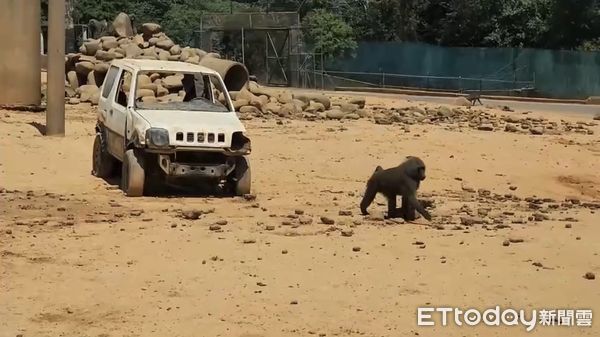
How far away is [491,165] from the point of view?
1845 centimetres

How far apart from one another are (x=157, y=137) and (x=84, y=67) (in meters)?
15.7

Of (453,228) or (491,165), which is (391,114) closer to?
(491,165)

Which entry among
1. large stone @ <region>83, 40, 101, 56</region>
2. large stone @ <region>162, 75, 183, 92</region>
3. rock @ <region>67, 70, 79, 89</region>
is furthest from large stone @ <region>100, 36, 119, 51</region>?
large stone @ <region>162, 75, 183, 92</region>

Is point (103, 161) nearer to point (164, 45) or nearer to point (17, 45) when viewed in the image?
point (17, 45)

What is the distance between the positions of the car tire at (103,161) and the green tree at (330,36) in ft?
116

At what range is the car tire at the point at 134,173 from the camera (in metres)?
13.2

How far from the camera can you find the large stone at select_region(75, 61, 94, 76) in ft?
91.6

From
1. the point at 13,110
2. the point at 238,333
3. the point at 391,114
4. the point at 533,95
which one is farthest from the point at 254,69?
the point at 238,333

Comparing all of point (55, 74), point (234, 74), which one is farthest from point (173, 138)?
point (234, 74)

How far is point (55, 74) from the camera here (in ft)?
63.8

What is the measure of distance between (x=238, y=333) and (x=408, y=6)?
4951 cm

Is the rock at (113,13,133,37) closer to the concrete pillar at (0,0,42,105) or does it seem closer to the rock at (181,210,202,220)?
the concrete pillar at (0,0,42,105)

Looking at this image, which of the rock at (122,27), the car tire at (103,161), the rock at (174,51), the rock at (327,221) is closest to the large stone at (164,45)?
the rock at (174,51)

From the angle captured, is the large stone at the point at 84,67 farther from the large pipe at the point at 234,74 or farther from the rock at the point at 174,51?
the large pipe at the point at 234,74
